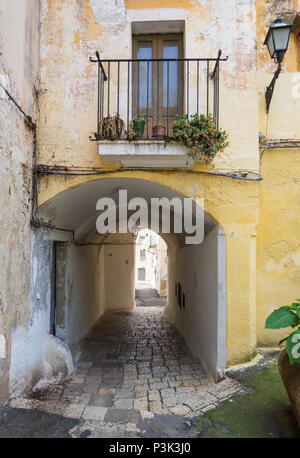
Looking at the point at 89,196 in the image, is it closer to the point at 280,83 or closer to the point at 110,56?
the point at 110,56

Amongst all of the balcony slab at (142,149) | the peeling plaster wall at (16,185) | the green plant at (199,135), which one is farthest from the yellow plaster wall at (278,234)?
the peeling plaster wall at (16,185)

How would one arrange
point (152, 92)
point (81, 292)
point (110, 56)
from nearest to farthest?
point (110, 56) < point (152, 92) < point (81, 292)

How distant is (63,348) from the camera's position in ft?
16.6

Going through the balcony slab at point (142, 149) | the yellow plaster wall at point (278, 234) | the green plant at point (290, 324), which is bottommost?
the green plant at point (290, 324)

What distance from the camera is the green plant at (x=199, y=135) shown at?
411cm

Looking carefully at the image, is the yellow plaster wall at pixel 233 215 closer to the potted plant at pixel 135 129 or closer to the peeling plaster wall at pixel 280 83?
the potted plant at pixel 135 129

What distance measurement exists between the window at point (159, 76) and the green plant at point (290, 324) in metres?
3.47

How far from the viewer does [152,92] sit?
5.04 meters

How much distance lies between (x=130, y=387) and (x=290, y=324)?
3119 millimetres

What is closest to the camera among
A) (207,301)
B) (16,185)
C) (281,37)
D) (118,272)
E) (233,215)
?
(16,185)

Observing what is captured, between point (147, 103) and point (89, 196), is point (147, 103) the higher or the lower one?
the higher one

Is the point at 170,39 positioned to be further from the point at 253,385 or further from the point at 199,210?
the point at 253,385

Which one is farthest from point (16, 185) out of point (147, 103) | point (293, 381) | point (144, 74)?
point (293, 381)

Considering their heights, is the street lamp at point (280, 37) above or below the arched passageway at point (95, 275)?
above
